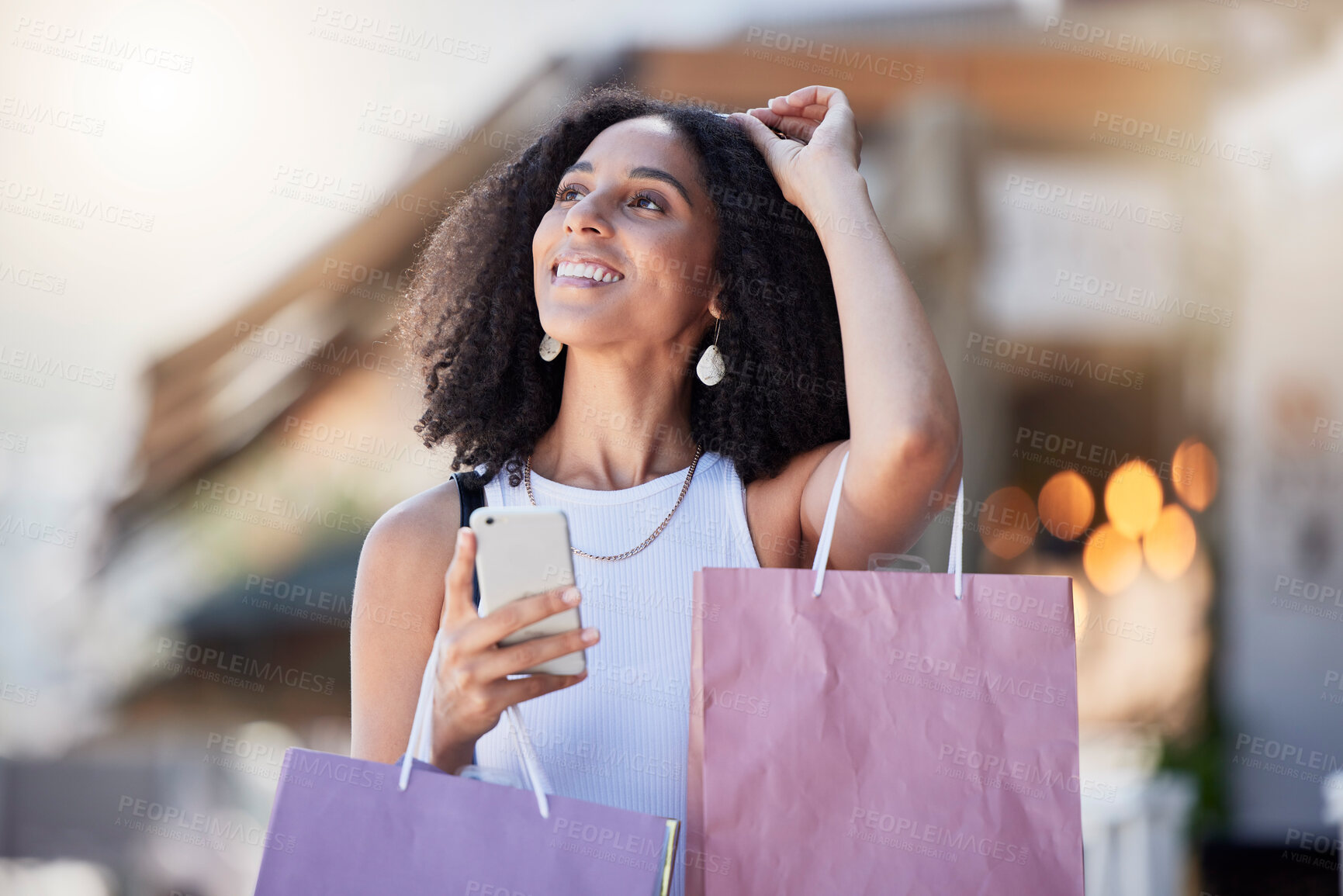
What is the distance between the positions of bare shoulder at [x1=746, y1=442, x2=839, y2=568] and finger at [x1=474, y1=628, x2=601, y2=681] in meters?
0.45

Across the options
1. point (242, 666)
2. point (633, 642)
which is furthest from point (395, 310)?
point (633, 642)

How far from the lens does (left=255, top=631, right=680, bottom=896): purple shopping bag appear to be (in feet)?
2.85

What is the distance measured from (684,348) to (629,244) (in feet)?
0.67

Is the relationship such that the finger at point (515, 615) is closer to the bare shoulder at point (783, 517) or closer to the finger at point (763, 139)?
the bare shoulder at point (783, 517)

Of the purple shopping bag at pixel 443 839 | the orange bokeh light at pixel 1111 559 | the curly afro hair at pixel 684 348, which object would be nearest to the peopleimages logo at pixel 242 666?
the curly afro hair at pixel 684 348

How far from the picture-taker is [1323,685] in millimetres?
4098

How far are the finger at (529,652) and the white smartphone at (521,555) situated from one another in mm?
13

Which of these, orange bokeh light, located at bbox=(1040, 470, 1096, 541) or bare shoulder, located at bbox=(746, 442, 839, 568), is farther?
orange bokeh light, located at bbox=(1040, 470, 1096, 541)

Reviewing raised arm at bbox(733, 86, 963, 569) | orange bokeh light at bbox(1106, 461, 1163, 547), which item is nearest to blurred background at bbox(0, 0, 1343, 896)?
orange bokeh light at bbox(1106, 461, 1163, 547)

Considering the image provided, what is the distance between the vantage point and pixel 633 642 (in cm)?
126

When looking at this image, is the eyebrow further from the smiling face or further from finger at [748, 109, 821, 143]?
finger at [748, 109, 821, 143]

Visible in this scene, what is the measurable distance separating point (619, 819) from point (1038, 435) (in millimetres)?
4693

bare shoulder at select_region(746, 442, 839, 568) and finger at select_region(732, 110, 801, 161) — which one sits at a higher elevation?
finger at select_region(732, 110, 801, 161)

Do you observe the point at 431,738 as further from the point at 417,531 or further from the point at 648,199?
the point at 648,199
